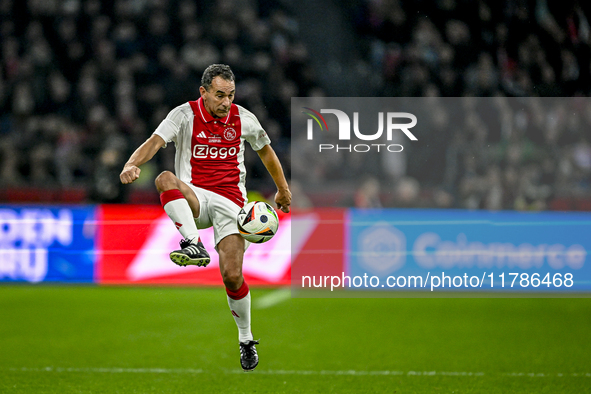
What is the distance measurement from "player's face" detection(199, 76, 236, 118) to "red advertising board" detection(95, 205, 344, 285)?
15.4 feet

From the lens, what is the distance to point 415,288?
32.9ft

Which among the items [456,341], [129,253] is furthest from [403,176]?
[129,253]

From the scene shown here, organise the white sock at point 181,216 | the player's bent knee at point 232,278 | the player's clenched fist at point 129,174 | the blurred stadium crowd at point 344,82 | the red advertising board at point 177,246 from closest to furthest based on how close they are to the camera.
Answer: the player's clenched fist at point 129,174
the white sock at point 181,216
the player's bent knee at point 232,278
the blurred stadium crowd at point 344,82
the red advertising board at point 177,246

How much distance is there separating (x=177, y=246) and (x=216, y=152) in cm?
511

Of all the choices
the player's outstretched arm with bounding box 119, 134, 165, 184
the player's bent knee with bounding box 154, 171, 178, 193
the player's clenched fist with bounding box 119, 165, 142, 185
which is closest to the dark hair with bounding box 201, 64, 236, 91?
the player's outstretched arm with bounding box 119, 134, 165, 184

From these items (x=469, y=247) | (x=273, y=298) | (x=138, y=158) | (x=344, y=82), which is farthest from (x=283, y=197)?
(x=344, y=82)

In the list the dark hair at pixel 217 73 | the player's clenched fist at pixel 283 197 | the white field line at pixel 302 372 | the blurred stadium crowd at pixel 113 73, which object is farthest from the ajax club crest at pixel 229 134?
the white field line at pixel 302 372

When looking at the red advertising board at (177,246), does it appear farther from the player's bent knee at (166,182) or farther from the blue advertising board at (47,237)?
the player's bent knee at (166,182)

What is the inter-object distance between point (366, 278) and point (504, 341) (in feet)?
6.87

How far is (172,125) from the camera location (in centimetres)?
420

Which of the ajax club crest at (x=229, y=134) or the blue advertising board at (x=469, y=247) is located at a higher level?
the ajax club crest at (x=229, y=134)

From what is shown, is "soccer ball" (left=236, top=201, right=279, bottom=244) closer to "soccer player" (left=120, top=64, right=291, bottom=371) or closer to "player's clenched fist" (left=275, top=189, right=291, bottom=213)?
"soccer player" (left=120, top=64, right=291, bottom=371)

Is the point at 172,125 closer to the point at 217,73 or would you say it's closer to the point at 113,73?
the point at 217,73

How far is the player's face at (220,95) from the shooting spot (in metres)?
4.13
